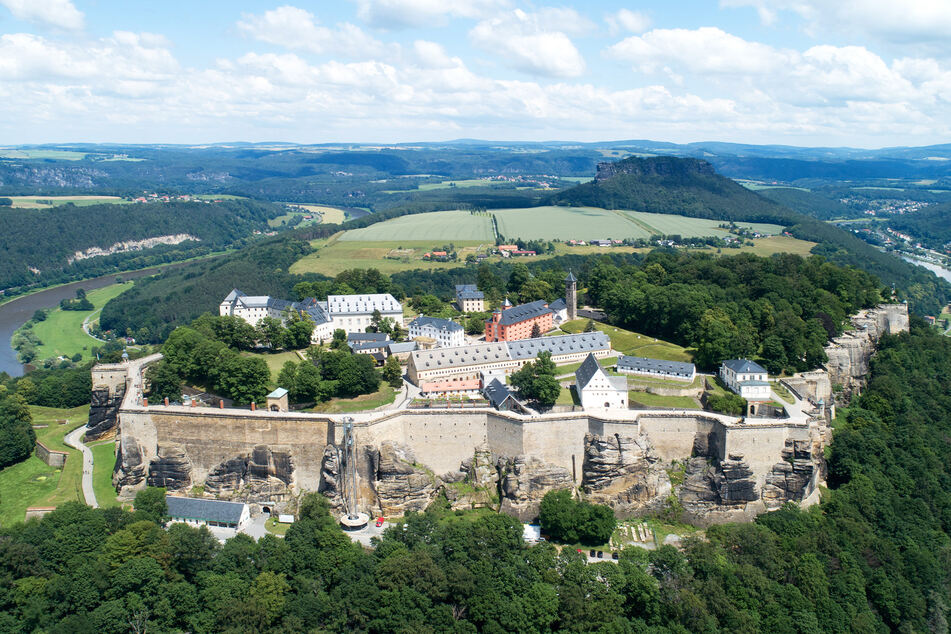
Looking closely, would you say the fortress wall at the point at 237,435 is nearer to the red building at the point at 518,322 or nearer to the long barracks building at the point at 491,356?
the long barracks building at the point at 491,356

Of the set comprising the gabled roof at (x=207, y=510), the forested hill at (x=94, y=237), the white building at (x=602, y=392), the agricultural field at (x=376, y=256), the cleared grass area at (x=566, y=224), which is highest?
the white building at (x=602, y=392)

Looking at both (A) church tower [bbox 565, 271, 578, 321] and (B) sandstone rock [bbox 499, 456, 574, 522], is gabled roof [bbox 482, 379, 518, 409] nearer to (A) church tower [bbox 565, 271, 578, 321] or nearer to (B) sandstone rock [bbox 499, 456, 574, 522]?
(B) sandstone rock [bbox 499, 456, 574, 522]

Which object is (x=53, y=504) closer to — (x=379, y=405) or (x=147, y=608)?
(x=147, y=608)

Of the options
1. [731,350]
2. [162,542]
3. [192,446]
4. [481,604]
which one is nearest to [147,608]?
[162,542]

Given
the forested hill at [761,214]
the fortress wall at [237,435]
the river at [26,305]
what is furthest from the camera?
the forested hill at [761,214]

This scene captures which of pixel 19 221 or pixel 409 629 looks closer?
Answer: pixel 409 629

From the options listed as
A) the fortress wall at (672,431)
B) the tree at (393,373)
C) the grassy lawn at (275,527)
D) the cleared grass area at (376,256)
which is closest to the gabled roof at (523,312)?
the tree at (393,373)
